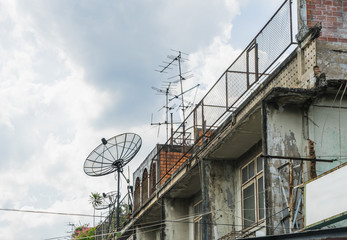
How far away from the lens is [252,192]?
19.4 metres

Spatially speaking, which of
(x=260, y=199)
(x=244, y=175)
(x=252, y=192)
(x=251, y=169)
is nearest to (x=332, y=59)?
(x=260, y=199)

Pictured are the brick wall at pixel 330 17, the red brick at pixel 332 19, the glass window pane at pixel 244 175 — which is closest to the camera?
the brick wall at pixel 330 17

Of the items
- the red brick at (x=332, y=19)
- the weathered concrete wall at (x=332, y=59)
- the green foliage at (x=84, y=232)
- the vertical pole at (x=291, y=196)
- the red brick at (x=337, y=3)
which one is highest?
the red brick at (x=337, y=3)

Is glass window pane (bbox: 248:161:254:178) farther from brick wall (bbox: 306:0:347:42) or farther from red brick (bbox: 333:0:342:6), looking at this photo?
red brick (bbox: 333:0:342:6)

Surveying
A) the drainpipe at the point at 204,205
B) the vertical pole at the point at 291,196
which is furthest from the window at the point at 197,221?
the vertical pole at the point at 291,196

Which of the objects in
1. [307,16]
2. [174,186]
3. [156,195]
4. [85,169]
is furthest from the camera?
[85,169]

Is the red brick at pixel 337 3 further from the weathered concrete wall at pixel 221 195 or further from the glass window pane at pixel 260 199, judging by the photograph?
the weathered concrete wall at pixel 221 195

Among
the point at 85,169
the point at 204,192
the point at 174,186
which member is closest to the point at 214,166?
the point at 204,192

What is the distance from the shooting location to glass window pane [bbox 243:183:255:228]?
1943 cm

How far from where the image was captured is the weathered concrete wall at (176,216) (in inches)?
988

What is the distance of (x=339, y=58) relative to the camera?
1608 cm

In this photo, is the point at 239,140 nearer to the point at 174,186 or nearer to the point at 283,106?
the point at 283,106

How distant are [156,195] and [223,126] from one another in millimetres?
7440

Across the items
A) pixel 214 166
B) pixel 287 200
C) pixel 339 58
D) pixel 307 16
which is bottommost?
pixel 287 200
